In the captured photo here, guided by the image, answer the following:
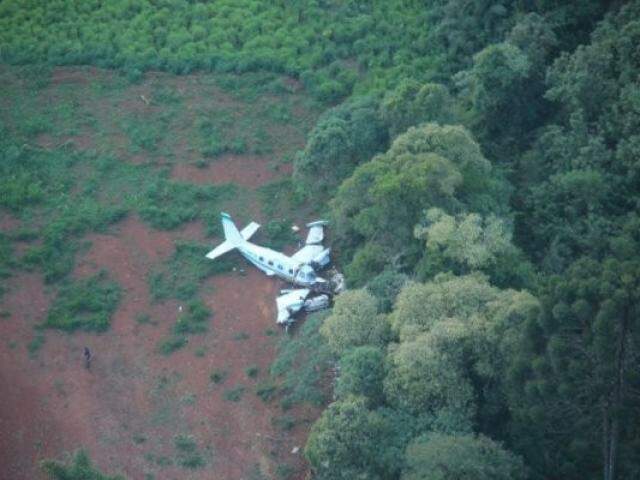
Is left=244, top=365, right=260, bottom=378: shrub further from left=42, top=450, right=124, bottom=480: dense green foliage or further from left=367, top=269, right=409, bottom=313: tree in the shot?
left=42, top=450, right=124, bottom=480: dense green foliage

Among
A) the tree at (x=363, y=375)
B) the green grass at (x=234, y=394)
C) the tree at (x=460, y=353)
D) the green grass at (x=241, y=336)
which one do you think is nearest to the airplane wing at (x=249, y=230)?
the green grass at (x=241, y=336)

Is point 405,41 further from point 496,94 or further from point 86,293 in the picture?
point 86,293

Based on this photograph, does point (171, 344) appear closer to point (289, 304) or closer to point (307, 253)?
point (289, 304)

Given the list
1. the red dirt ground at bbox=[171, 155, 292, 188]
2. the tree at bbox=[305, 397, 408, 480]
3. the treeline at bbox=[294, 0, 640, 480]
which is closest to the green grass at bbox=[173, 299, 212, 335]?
the treeline at bbox=[294, 0, 640, 480]

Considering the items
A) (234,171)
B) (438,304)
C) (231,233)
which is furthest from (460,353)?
(234,171)

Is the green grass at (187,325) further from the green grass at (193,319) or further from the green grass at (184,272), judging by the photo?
the green grass at (184,272)

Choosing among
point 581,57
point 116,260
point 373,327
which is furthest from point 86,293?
point 581,57
